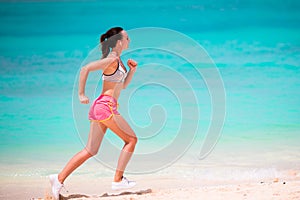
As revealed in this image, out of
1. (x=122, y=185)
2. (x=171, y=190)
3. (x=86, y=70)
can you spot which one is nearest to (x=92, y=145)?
(x=122, y=185)

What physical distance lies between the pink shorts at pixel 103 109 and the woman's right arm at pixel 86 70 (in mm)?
Answer: 264

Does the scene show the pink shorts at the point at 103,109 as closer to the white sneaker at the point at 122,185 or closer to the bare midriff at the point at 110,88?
the bare midriff at the point at 110,88

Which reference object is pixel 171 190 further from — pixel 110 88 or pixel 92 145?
pixel 110 88

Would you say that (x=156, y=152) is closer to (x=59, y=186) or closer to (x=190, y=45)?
(x=190, y=45)

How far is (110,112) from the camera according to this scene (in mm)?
5195

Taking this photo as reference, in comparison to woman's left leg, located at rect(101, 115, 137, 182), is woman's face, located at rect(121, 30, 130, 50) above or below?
above

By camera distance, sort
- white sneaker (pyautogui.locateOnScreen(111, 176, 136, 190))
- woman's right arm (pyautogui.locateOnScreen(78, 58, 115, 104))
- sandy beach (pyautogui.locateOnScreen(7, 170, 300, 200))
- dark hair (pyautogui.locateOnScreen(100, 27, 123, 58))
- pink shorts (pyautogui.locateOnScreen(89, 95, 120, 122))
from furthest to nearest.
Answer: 1. white sneaker (pyautogui.locateOnScreen(111, 176, 136, 190))
2. dark hair (pyautogui.locateOnScreen(100, 27, 123, 58))
3. pink shorts (pyautogui.locateOnScreen(89, 95, 120, 122))
4. sandy beach (pyautogui.locateOnScreen(7, 170, 300, 200))
5. woman's right arm (pyautogui.locateOnScreen(78, 58, 115, 104))

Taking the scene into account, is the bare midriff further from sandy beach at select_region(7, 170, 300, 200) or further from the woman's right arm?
sandy beach at select_region(7, 170, 300, 200)

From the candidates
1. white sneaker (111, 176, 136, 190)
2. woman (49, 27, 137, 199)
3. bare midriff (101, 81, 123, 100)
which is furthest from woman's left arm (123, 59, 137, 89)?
white sneaker (111, 176, 136, 190)

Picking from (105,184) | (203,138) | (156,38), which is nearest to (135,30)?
(156,38)

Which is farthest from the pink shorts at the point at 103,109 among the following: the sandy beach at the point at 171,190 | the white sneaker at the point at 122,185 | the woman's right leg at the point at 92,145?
the sandy beach at the point at 171,190

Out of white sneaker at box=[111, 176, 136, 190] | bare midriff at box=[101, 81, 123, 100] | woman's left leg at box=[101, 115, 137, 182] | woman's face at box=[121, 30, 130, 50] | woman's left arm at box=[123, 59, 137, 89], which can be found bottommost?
white sneaker at box=[111, 176, 136, 190]

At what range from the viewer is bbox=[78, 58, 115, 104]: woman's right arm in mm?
4974

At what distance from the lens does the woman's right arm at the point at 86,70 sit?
4.97 m
